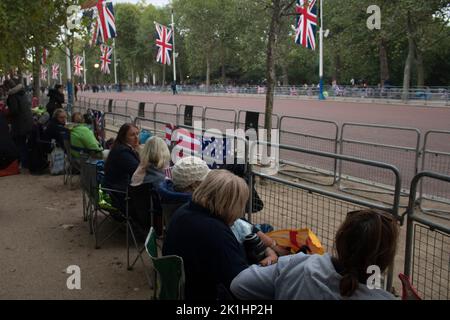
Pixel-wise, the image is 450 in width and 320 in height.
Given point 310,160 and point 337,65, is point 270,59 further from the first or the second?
point 337,65

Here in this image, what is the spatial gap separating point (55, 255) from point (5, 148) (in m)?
2.22

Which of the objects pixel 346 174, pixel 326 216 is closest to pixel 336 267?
pixel 326 216

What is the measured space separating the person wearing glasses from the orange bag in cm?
138

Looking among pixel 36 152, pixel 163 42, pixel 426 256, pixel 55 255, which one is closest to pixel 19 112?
pixel 36 152

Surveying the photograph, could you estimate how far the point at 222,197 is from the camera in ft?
9.85

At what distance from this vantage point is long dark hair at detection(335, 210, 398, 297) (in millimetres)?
2143

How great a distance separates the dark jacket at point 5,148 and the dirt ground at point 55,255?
2.50 feet

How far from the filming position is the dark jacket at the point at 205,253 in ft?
9.36

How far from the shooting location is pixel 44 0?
1115 centimetres

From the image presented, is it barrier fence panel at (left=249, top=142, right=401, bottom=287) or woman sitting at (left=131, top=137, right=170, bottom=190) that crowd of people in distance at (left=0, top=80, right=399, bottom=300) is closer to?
woman sitting at (left=131, top=137, right=170, bottom=190)

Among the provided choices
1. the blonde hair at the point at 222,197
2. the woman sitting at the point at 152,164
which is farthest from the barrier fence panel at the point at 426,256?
the woman sitting at the point at 152,164

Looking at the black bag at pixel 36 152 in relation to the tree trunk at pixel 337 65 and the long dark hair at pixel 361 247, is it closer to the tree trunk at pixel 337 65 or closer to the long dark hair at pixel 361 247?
the long dark hair at pixel 361 247
